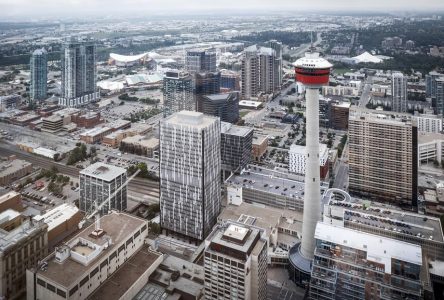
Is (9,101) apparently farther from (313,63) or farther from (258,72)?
(313,63)

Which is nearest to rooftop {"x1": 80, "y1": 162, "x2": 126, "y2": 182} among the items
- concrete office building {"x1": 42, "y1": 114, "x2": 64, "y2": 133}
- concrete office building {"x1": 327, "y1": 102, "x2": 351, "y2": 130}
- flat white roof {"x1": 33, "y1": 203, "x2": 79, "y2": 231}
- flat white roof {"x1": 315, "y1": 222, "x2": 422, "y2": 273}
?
flat white roof {"x1": 33, "y1": 203, "x2": 79, "y2": 231}

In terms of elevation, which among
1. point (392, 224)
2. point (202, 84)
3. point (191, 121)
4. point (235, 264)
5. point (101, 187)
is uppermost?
point (202, 84)

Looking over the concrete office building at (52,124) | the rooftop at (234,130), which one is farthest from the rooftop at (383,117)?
the concrete office building at (52,124)

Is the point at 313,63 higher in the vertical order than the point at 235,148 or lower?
higher

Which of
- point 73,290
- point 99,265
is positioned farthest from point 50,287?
point 99,265

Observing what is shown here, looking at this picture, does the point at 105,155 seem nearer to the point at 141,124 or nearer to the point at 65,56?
the point at 141,124

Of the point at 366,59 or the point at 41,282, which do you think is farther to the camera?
the point at 366,59

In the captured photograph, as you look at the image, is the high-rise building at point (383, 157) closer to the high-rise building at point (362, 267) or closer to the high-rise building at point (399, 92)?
Answer: the high-rise building at point (362, 267)
